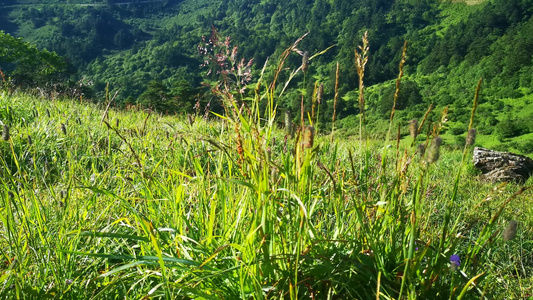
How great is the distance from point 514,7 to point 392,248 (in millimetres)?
141590

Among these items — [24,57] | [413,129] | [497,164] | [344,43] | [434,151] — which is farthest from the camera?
[344,43]

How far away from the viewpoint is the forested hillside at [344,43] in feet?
282

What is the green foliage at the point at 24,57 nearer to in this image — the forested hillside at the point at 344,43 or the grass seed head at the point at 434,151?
the forested hillside at the point at 344,43

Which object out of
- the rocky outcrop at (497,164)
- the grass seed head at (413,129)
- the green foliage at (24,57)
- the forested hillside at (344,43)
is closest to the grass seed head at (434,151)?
the grass seed head at (413,129)

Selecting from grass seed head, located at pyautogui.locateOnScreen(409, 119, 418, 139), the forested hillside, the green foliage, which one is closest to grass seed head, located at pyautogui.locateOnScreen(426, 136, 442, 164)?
grass seed head, located at pyautogui.locateOnScreen(409, 119, 418, 139)

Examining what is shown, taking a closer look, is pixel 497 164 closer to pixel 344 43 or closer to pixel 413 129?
pixel 413 129

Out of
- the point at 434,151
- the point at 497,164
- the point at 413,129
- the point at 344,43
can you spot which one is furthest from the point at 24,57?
the point at 344,43

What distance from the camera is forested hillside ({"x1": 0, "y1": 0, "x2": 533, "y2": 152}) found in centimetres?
8600

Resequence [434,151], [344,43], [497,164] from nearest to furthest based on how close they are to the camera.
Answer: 1. [434,151]
2. [497,164]
3. [344,43]

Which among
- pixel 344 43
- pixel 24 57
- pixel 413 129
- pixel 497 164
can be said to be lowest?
pixel 344 43

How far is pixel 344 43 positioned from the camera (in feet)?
423

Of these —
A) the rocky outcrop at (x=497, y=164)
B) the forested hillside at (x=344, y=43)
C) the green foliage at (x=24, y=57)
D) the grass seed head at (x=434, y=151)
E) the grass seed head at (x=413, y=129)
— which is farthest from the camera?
the forested hillside at (x=344, y=43)

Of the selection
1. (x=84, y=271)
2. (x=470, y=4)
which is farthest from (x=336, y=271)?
(x=470, y=4)

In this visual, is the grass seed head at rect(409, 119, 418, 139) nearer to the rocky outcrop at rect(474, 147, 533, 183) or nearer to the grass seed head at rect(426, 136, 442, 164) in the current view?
the grass seed head at rect(426, 136, 442, 164)
